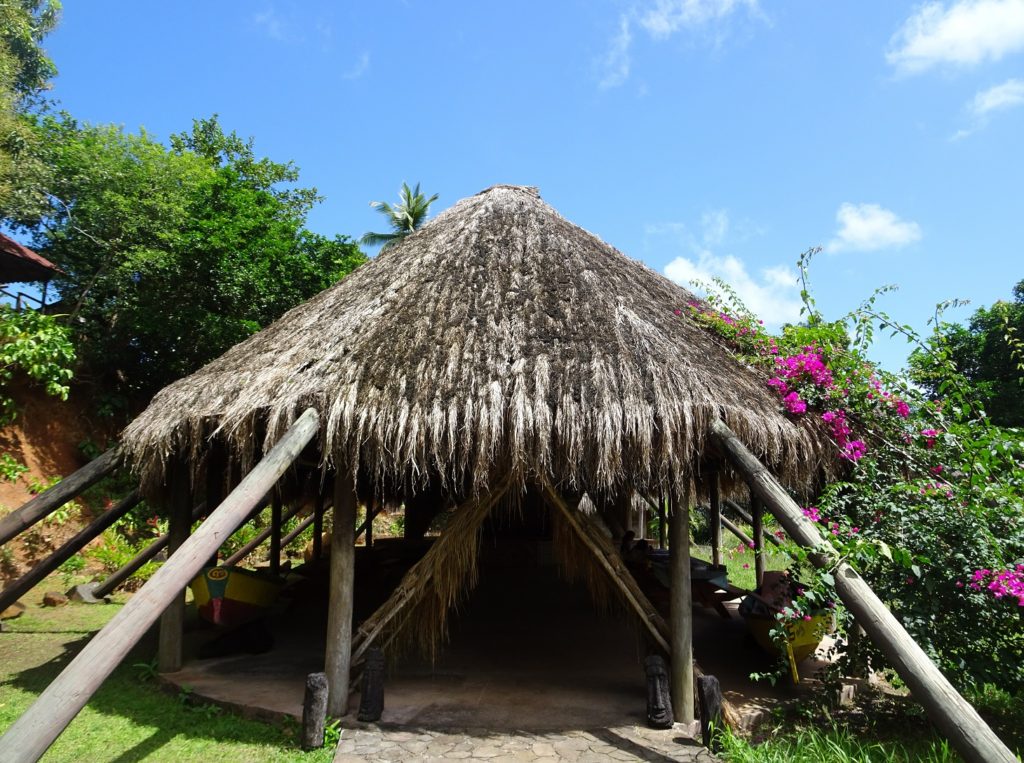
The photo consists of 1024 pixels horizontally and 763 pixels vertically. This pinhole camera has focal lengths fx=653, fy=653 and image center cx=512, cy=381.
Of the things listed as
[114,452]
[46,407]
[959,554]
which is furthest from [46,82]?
[959,554]

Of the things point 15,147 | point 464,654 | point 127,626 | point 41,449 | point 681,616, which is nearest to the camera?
point 127,626

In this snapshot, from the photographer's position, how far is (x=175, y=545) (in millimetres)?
5555

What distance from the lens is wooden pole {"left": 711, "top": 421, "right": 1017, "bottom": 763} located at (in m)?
2.87

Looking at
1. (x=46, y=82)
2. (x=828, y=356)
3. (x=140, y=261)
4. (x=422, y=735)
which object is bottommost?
(x=422, y=735)

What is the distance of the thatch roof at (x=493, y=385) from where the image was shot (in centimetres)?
423

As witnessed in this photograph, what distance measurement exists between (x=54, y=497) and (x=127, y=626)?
2646 mm

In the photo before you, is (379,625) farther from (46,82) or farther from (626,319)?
(46,82)

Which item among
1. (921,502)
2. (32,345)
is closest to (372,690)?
(921,502)

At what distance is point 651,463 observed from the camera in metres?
4.38

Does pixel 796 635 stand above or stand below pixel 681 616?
below

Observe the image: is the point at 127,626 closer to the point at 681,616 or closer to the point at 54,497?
the point at 54,497

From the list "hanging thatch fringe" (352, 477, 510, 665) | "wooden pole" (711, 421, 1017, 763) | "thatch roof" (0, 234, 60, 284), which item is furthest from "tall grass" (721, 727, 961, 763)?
"thatch roof" (0, 234, 60, 284)

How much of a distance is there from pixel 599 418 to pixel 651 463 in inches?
20.0

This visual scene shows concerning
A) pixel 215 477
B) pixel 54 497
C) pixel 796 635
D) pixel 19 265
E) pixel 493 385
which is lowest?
pixel 796 635
